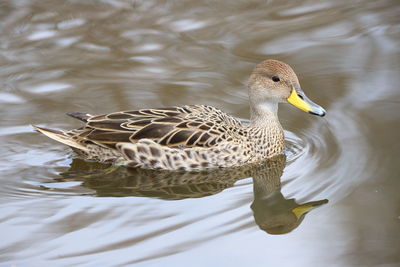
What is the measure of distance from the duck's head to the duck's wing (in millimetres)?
551

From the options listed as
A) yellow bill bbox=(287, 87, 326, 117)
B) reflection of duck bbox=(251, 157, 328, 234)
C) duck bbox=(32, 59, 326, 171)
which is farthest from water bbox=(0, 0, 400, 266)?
yellow bill bbox=(287, 87, 326, 117)

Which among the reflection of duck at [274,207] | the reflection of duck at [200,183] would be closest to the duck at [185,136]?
the reflection of duck at [200,183]

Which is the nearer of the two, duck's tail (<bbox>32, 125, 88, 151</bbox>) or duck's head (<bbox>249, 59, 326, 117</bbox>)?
duck's tail (<bbox>32, 125, 88, 151</bbox>)

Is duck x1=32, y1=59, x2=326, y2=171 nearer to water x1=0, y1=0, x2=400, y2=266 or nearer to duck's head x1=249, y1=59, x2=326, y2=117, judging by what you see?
duck's head x1=249, y1=59, x2=326, y2=117

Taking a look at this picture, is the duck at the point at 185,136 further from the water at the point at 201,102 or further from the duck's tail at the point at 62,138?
the water at the point at 201,102

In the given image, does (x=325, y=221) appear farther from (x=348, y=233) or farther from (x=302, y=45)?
(x=302, y=45)

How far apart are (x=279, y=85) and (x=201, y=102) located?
1551 mm

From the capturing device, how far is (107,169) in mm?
7812

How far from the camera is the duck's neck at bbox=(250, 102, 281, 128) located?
8.19 meters

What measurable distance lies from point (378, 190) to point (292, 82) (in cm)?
156

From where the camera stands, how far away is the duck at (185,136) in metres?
7.71

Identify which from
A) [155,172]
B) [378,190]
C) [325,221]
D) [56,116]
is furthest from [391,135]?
[56,116]

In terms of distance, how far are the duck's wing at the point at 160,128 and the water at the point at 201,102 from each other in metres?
0.33

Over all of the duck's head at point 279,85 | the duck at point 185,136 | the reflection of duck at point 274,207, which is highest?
the duck's head at point 279,85
